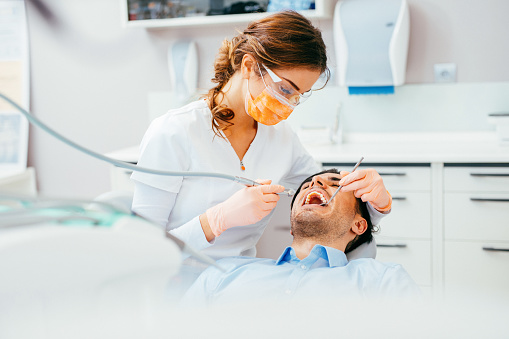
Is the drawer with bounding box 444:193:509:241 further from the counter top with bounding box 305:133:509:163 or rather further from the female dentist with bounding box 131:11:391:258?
the female dentist with bounding box 131:11:391:258

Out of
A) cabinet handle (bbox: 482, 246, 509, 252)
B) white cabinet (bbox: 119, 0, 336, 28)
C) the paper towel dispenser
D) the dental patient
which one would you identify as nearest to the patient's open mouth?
the dental patient

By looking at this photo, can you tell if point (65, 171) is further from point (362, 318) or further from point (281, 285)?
point (362, 318)

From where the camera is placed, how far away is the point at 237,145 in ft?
5.62

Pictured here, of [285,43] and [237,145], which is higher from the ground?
[285,43]

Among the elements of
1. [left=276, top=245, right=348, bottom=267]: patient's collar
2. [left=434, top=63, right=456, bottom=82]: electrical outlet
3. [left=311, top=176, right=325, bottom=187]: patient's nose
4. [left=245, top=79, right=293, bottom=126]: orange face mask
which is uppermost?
[left=434, top=63, right=456, bottom=82]: electrical outlet

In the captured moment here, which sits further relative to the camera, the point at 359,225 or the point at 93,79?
the point at 93,79

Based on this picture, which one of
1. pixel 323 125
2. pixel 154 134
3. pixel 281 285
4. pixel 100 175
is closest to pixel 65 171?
pixel 100 175

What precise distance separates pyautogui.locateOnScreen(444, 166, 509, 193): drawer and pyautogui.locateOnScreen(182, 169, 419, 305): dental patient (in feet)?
2.90

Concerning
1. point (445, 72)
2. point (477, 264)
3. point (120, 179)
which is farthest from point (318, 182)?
point (445, 72)

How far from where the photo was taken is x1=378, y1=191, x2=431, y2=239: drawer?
2.52 metres

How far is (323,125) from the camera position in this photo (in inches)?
121

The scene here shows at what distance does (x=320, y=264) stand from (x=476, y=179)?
1.17 metres

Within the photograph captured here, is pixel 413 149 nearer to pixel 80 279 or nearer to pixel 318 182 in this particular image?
pixel 318 182

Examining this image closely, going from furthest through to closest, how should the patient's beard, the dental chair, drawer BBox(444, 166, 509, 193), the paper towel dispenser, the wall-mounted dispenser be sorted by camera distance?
the wall-mounted dispenser
the paper towel dispenser
drawer BBox(444, 166, 509, 193)
the patient's beard
the dental chair
